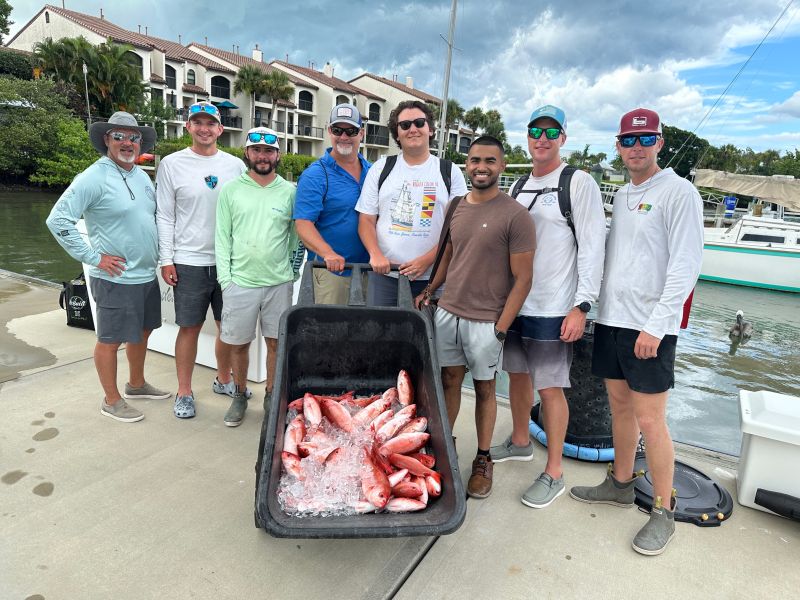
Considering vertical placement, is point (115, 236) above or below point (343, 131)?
below

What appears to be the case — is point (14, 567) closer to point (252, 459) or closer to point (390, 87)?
point (252, 459)

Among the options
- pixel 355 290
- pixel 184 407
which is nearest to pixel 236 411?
pixel 184 407

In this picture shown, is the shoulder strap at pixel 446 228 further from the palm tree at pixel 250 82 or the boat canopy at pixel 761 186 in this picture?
the palm tree at pixel 250 82

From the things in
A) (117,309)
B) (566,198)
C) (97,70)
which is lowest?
(117,309)

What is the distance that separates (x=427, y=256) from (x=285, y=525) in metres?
1.69

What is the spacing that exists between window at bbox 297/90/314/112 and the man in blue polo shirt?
48.8 meters

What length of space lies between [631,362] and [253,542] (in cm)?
191

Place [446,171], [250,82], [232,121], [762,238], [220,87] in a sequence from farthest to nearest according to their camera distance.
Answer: [232,121], [220,87], [250,82], [762,238], [446,171]

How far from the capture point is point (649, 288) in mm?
2252

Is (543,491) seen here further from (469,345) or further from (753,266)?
(753,266)

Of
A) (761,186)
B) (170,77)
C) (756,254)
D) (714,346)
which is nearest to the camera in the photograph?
(714,346)

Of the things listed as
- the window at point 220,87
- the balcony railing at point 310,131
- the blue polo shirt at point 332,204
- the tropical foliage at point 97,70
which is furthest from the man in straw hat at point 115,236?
the balcony railing at point 310,131

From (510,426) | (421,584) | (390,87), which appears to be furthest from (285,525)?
(390,87)

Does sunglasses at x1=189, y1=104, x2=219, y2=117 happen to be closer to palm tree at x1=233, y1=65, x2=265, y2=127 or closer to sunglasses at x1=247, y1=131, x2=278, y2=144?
sunglasses at x1=247, y1=131, x2=278, y2=144
